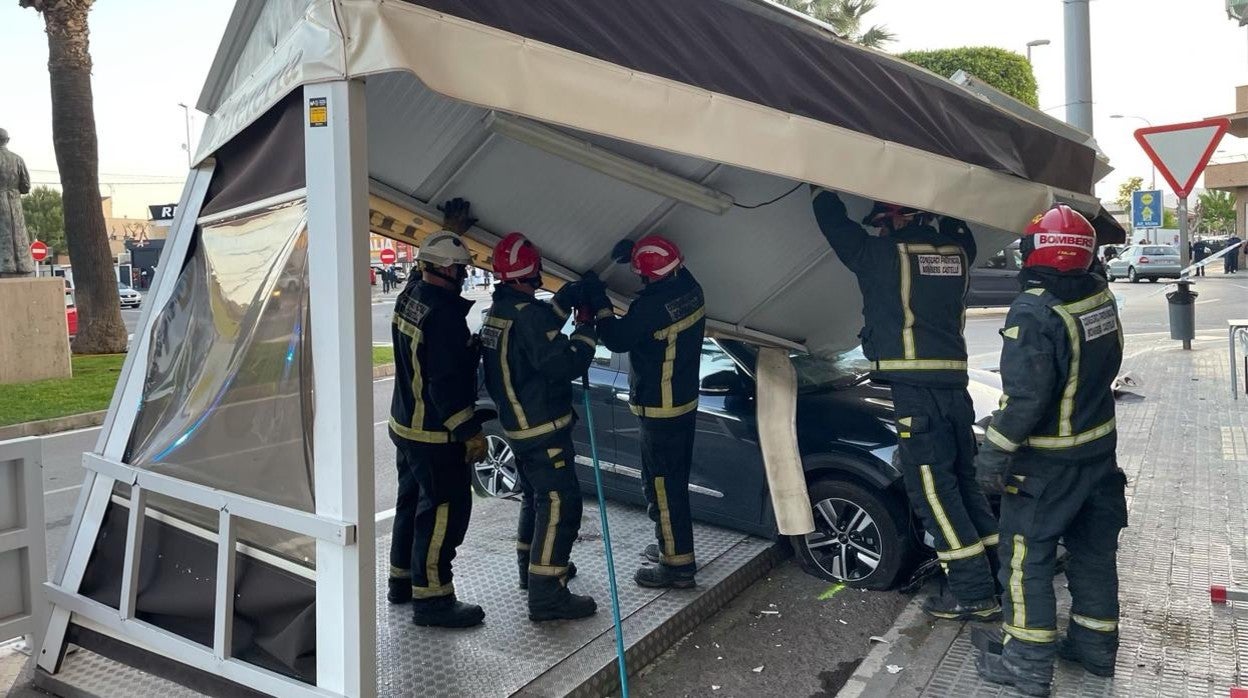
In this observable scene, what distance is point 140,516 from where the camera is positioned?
3643 millimetres

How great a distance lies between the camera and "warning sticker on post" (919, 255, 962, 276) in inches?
172

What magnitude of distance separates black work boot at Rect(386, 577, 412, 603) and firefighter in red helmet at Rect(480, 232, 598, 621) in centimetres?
67

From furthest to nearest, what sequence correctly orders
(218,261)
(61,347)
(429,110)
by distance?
(61,347)
(429,110)
(218,261)

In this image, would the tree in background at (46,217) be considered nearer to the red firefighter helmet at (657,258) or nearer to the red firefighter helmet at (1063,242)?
the red firefighter helmet at (657,258)

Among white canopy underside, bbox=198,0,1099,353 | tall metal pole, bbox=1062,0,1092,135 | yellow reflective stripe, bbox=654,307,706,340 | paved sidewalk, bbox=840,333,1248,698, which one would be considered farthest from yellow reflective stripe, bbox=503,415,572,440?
tall metal pole, bbox=1062,0,1092,135

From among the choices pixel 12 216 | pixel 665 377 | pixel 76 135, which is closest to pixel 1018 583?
pixel 665 377

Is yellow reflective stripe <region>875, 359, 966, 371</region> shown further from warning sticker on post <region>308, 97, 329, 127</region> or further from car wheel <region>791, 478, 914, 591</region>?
warning sticker on post <region>308, 97, 329, 127</region>

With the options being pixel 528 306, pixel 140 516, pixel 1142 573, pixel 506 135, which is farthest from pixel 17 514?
pixel 1142 573

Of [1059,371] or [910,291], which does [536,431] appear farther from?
[1059,371]

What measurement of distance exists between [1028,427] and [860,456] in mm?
1316

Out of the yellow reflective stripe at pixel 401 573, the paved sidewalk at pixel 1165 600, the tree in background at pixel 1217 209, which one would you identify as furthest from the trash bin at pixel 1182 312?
the tree in background at pixel 1217 209

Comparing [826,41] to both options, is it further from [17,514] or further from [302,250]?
[17,514]

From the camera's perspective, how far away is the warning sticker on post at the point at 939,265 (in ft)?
14.4

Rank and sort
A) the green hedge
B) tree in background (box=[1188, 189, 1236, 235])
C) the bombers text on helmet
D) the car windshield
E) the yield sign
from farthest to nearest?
tree in background (box=[1188, 189, 1236, 235])
the green hedge
the yield sign
the car windshield
the bombers text on helmet
